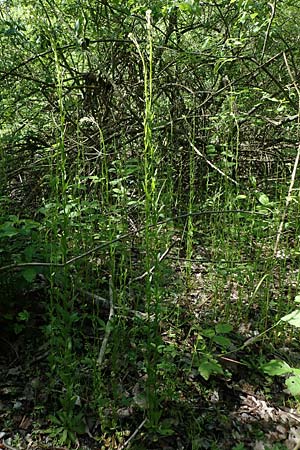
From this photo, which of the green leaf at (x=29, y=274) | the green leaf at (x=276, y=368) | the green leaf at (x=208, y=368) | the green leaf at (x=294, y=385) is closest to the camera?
the green leaf at (x=294, y=385)

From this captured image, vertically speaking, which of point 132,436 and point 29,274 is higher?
point 29,274

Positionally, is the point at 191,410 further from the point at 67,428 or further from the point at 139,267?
the point at 139,267

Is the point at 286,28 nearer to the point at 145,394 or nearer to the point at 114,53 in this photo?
the point at 114,53

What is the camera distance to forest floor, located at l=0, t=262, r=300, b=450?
1.73 m

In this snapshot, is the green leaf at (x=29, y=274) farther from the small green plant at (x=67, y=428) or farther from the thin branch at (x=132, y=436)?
the thin branch at (x=132, y=436)

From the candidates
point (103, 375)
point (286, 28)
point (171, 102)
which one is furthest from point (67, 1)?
point (103, 375)

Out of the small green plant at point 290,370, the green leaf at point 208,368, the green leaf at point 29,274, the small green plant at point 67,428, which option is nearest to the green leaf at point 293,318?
the small green plant at point 290,370

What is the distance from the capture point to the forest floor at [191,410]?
1.73 m

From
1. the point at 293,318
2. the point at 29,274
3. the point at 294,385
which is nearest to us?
the point at 294,385

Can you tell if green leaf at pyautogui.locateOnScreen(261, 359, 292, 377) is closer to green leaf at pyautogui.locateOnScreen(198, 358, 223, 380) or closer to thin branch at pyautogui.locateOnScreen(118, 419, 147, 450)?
green leaf at pyautogui.locateOnScreen(198, 358, 223, 380)

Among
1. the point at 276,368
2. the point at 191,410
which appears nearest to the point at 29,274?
the point at 191,410

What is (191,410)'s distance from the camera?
1862mm

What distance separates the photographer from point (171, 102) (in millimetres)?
3744

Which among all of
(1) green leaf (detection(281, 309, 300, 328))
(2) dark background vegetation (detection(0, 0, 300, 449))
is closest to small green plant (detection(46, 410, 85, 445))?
(2) dark background vegetation (detection(0, 0, 300, 449))
